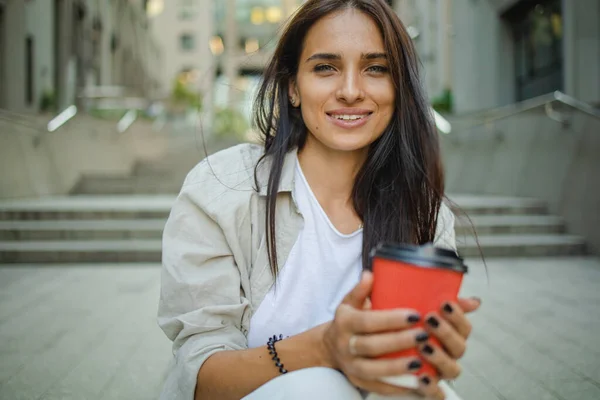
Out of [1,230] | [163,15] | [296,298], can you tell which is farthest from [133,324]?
[163,15]

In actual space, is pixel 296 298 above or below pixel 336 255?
below

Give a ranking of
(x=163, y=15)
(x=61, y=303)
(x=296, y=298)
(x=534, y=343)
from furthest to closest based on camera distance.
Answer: (x=163, y=15) → (x=61, y=303) → (x=534, y=343) → (x=296, y=298)

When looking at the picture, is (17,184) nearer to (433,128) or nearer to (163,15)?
(433,128)

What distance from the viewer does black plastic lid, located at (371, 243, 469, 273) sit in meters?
0.99

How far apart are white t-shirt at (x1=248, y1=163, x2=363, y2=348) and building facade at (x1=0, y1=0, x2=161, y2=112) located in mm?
11032

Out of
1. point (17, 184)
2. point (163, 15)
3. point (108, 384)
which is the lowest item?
point (108, 384)

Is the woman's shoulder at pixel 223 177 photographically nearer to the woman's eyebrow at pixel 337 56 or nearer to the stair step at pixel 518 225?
the woman's eyebrow at pixel 337 56

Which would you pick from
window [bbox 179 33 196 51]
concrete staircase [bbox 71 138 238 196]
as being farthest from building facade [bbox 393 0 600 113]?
window [bbox 179 33 196 51]

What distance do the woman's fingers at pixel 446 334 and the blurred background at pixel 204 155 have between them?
2.28 ft

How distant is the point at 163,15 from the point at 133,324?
50.9 metres

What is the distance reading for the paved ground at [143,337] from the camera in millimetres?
2600

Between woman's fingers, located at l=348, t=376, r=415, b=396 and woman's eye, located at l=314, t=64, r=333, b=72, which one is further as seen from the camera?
woman's eye, located at l=314, t=64, r=333, b=72

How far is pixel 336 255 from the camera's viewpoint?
5.16 ft

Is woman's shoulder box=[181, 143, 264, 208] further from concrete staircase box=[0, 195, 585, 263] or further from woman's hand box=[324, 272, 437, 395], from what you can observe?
concrete staircase box=[0, 195, 585, 263]
